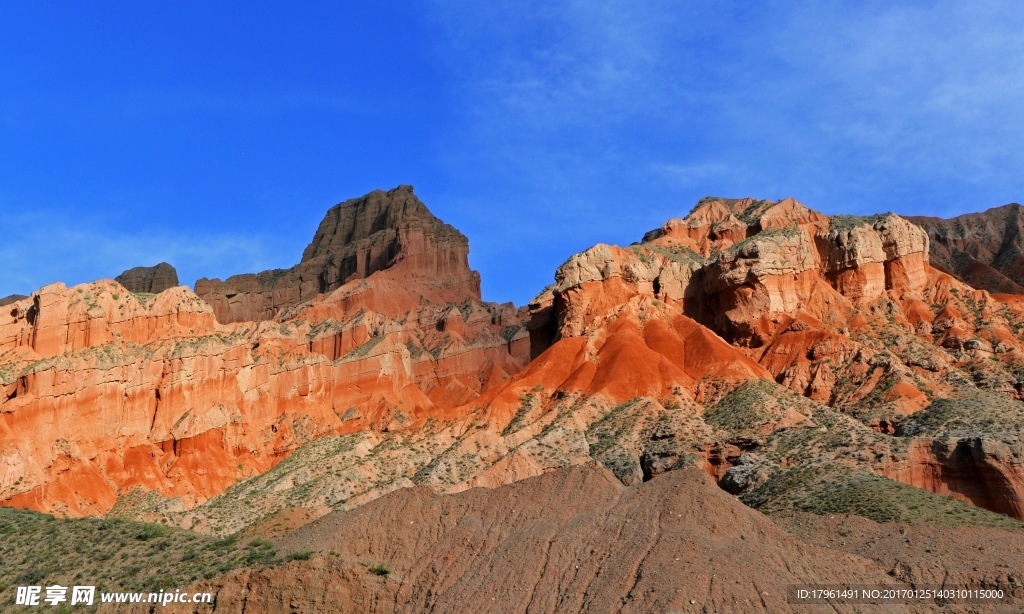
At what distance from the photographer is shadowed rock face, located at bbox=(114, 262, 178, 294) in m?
158

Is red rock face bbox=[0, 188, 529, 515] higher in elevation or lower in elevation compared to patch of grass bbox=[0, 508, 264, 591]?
higher

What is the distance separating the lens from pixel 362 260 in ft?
479

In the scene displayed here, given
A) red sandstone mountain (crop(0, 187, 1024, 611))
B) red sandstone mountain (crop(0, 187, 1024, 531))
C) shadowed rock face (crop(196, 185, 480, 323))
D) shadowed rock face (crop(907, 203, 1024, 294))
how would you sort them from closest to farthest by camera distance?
red sandstone mountain (crop(0, 187, 1024, 611))
red sandstone mountain (crop(0, 187, 1024, 531))
shadowed rock face (crop(907, 203, 1024, 294))
shadowed rock face (crop(196, 185, 480, 323))

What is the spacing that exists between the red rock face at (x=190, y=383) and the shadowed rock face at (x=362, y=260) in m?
15.9

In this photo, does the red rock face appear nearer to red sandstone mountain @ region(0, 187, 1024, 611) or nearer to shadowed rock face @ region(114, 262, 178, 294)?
red sandstone mountain @ region(0, 187, 1024, 611)

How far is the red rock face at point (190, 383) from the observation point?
271ft

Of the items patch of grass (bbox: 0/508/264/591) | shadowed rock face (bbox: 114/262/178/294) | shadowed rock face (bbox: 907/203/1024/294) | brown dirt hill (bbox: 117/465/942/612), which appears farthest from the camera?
shadowed rock face (bbox: 114/262/178/294)

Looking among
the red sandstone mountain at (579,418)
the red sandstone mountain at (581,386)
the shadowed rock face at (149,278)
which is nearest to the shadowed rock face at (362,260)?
the shadowed rock face at (149,278)

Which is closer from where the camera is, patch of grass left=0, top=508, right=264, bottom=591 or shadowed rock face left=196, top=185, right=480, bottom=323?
patch of grass left=0, top=508, right=264, bottom=591

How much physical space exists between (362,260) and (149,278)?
36.8 meters

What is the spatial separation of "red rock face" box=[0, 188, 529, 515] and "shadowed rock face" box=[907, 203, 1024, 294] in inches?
1936

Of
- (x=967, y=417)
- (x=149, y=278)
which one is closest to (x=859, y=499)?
(x=967, y=417)

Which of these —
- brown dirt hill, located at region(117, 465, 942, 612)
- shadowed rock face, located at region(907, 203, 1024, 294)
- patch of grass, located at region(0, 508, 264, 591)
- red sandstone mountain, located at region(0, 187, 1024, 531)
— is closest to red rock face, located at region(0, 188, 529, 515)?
red sandstone mountain, located at region(0, 187, 1024, 531)

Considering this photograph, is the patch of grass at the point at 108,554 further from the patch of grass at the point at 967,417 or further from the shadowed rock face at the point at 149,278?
the shadowed rock face at the point at 149,278
